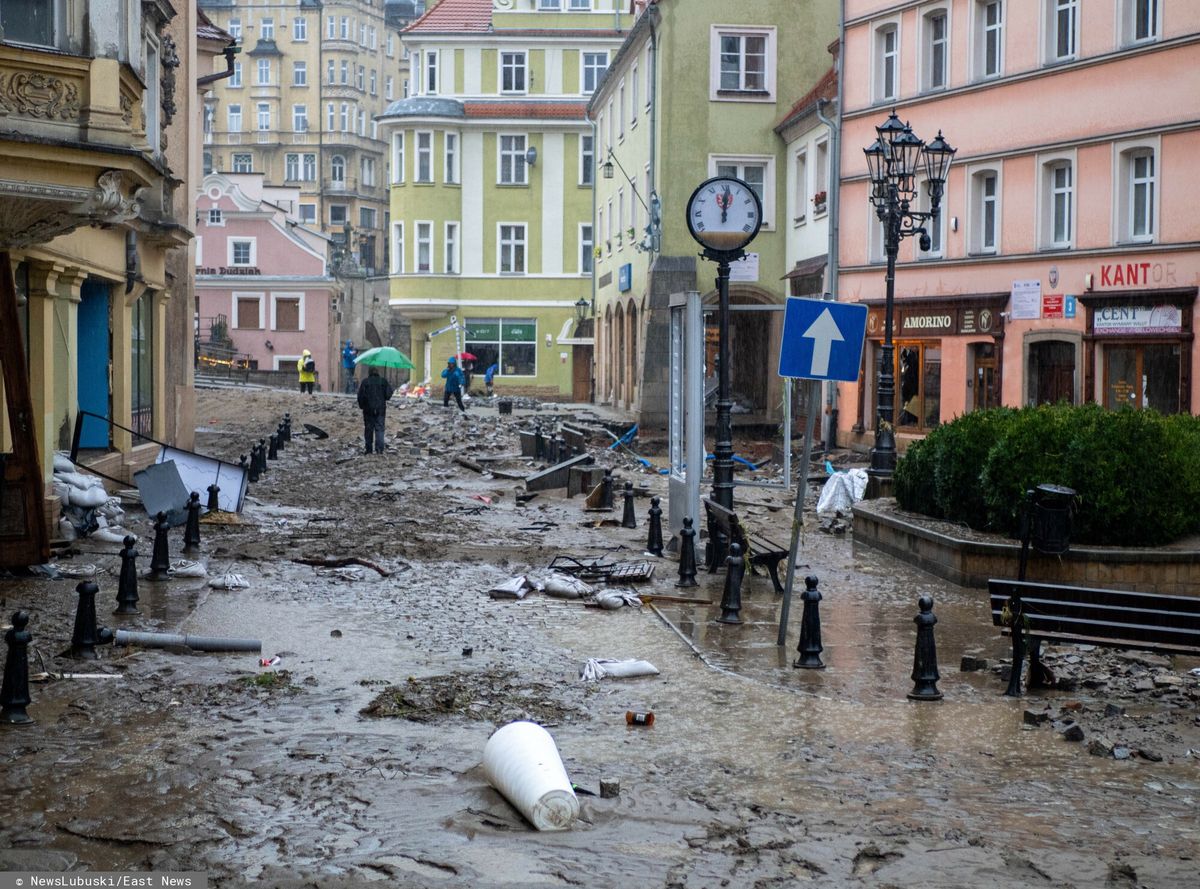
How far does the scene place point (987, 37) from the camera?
33906mm

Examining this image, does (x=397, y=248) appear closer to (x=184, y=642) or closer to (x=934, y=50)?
(x=934, y=50)

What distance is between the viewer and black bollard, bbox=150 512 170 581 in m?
13.7

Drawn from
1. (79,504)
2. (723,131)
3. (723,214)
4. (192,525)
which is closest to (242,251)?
(723,131)

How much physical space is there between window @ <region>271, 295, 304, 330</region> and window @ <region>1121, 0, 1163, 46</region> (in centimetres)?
5013

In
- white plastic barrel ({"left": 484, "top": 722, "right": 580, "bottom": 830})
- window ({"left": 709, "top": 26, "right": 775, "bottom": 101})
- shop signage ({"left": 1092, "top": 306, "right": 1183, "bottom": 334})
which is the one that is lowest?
white plastic barrel ({"left": 484, "top": 722, "right": 580, "bottom": 830})

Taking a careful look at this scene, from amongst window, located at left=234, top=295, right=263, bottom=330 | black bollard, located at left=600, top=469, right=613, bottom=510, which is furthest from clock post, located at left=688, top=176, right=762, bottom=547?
window, located at left=234, top=295, right=263, bottom=330

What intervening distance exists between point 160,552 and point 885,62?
2750 centimetres

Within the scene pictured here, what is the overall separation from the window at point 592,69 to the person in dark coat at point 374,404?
3789cm

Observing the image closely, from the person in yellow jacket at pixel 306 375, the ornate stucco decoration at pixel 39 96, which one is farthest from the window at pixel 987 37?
the person in yellow jacket at pixel 306 375

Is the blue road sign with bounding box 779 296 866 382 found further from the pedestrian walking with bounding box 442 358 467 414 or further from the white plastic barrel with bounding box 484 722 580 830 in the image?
the pedestrian walking with bounding box 442 358 467 414

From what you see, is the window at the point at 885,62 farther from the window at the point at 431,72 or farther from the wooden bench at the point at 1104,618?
the window at the point at 431,72

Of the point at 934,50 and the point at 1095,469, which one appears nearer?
the point at 1095,469

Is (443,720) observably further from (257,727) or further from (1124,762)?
(1124,762)

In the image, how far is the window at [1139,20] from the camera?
2914 cm
